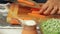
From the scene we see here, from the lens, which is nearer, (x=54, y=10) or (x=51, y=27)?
(x=51, y=27)

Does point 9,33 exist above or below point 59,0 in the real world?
below


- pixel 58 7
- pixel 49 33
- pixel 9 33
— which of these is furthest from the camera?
pixel 58 7

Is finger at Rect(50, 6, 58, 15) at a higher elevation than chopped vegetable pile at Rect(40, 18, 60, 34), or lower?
higher

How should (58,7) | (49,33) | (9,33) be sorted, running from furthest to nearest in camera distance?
(58,7)
(9,33)
(49,33)

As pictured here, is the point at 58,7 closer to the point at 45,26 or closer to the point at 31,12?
the point at 31,12

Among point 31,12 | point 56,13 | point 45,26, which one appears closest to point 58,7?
point 56,13

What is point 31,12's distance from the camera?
820mm

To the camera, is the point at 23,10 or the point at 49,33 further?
the point at 23,10

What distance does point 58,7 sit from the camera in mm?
846

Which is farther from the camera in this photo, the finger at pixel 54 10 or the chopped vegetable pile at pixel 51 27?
the finger at pixel 54 10

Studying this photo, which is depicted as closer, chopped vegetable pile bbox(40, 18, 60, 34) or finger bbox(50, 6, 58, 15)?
chopped vegetable pile bbox(40, 18, 60, 34)

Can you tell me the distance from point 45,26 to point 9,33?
195 mm

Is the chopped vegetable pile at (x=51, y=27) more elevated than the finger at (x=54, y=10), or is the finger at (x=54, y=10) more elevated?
the finger at (x=54, y=10)

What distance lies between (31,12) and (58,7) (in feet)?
0.46
